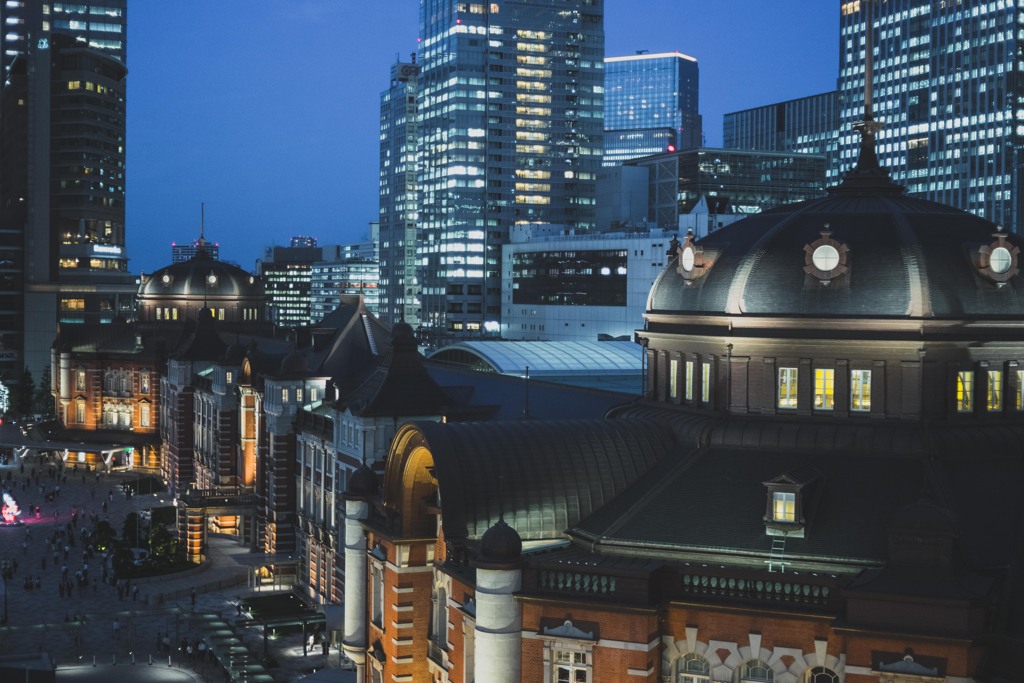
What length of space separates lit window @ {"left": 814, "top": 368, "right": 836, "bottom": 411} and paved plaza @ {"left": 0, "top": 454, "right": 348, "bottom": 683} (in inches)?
1378

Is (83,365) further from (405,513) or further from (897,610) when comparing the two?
(897,610)

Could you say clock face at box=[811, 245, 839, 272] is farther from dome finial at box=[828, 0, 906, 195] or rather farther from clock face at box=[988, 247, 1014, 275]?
dome finial at box=[828, 0, 906, 195]

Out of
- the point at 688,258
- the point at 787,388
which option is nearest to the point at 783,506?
the point at 787,388

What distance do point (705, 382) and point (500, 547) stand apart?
13527mm

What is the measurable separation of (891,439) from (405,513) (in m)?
18.8

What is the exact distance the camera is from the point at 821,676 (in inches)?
1619

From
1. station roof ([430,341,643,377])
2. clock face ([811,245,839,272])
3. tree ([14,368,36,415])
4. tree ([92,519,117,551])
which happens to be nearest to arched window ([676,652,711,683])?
clock face ([811,245,839,272])

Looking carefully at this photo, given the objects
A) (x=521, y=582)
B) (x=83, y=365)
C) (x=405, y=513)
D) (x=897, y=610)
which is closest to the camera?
(x=897, y=610)

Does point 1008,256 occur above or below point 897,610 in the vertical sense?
above

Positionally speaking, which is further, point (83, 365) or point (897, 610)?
point (83, 365)

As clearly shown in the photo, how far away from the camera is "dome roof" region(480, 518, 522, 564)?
43.2 meters

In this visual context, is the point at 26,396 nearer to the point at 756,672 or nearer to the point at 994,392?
the point at 994,392

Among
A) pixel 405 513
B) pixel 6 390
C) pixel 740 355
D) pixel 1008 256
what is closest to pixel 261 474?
pixel 405 513

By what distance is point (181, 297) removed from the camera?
164 meters
